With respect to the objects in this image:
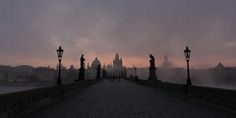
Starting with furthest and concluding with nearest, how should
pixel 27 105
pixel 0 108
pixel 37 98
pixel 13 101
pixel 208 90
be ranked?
pixel 208 90 → pixel 37 98 → pixel 27 105 → pixel 13 101 → pixel 0 108

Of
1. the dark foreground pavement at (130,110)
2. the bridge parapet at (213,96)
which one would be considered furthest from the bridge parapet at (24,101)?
the bridge parapet at (213,96)

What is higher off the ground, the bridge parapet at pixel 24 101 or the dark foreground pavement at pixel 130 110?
the bridge parapet at pixel 24 101

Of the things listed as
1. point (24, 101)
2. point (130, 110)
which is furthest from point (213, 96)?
point (24, 101)

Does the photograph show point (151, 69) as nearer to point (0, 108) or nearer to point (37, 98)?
point (37, 98)

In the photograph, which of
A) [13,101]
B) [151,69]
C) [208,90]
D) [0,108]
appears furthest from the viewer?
[151,69]

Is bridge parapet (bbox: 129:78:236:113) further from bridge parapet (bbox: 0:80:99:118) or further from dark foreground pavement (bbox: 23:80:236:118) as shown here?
bridge parapet (bbox: 0:80:99:118)

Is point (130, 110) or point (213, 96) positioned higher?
point (213, 96)

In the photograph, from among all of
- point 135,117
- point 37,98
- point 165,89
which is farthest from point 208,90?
point 165,89

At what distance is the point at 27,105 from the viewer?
13.7m

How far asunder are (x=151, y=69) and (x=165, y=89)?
19390 millimetres

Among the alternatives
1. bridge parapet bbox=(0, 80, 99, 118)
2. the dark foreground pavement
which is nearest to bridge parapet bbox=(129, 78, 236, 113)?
the dark foreground pavement

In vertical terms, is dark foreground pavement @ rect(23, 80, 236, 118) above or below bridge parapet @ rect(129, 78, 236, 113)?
below

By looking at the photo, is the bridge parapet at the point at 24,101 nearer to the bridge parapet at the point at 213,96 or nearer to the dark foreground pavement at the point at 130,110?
the dark foreground pavement at the point at 130,110

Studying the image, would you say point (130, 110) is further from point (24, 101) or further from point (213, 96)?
point (24, 101)
